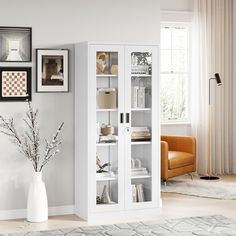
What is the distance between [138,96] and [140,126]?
32cm

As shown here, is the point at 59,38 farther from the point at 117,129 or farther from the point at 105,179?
the point at 105,179

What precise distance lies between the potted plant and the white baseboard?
20 centimetres

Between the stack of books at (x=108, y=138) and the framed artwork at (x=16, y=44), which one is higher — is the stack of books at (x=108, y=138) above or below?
below

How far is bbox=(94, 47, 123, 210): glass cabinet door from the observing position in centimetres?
623

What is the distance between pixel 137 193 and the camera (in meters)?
6.45

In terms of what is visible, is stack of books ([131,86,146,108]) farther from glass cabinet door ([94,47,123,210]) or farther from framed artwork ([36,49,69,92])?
framed artwork ([36,49,69,92])

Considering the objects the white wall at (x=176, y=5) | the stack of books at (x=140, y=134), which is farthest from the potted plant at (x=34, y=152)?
the white wall at (x=176, y=5)

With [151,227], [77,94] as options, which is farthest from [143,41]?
[151,227]

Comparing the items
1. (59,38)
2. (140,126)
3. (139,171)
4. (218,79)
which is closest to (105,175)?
(139,171)

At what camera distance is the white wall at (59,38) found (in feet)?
20.5

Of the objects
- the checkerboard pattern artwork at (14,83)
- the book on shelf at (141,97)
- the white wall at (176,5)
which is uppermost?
the white wall at (176,5)

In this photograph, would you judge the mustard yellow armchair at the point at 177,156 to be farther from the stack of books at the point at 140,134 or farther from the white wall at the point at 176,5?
the white wall at the point at 176,5

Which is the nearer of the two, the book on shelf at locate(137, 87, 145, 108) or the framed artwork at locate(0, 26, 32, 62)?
the framed artwork at locate(0, 26, 32, 62)

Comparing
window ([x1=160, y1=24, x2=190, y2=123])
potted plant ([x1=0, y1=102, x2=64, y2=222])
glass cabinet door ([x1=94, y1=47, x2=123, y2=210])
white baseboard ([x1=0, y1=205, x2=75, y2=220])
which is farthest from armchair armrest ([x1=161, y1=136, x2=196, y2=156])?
potted plant ([x1=0, y1=102, x2=64, y2=222])
